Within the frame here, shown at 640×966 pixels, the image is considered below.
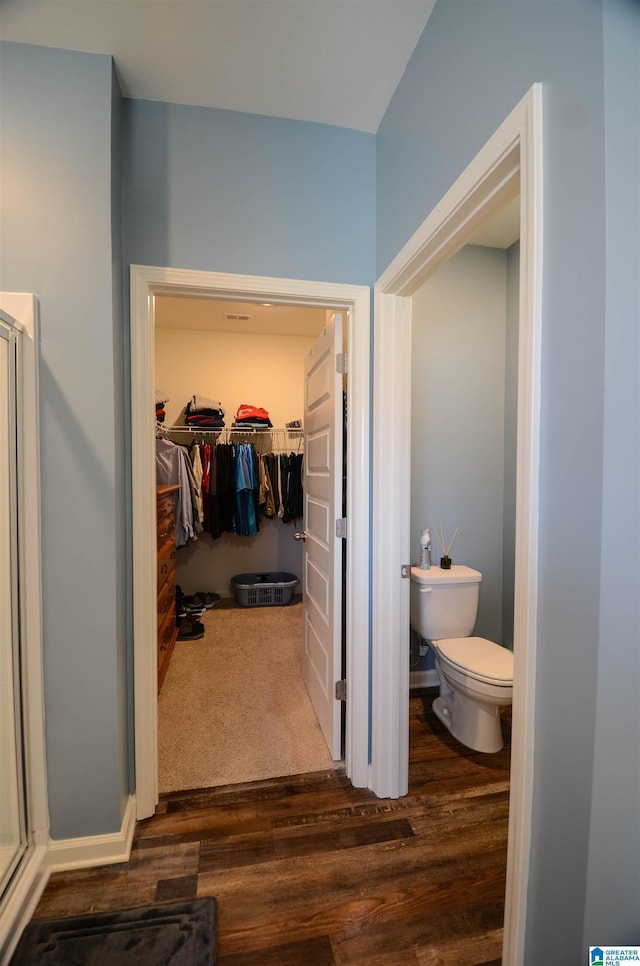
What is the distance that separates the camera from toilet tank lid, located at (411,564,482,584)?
7.00 ft

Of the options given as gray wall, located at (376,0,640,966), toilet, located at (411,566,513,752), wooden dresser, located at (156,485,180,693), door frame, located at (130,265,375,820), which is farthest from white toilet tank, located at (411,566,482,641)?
wooden dresser, located at (156,485,180,693)

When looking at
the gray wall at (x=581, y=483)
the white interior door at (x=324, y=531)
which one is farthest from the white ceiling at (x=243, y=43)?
the white interior door at (x=324, y=531)

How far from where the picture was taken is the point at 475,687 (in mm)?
1824

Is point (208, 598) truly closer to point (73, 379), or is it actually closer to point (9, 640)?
Answer: point (9, 640)

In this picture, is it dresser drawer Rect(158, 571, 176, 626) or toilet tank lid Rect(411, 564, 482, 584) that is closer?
toilet tank lid Rect(411, 564, 482, 584)

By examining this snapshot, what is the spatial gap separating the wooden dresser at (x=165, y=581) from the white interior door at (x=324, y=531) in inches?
36.6

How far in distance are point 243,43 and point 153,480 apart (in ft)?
4.91

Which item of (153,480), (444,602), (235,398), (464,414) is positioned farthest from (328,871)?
(235,398)

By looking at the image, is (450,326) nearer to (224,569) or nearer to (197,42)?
(197,42)

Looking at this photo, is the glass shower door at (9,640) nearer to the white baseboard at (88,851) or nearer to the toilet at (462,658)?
the white baseboard at (88,851)

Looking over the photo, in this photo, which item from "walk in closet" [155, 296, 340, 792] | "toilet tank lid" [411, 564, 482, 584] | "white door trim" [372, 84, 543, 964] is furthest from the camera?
"walk in closet" [155, 296, 340, 792]

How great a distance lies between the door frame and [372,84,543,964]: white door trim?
6 centimetres

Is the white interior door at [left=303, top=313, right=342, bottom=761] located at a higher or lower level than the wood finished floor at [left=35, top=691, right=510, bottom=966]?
higher

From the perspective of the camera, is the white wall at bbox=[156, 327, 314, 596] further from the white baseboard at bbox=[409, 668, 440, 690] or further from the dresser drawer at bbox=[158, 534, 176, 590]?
the white baseboard at bbox=[409, 668, 440, 690]
